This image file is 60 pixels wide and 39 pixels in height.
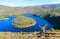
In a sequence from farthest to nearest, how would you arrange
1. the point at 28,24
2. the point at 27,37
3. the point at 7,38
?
the point at 28,24, the point at 27,37, the point at 7,38

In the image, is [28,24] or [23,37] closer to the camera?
[23,37]

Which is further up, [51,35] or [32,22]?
[51,35]

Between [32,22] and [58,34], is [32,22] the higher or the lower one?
the lower one

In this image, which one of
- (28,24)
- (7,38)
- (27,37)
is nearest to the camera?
(7,38)

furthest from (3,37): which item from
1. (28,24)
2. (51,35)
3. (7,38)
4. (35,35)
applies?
(28,24)

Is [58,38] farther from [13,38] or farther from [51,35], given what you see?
[13,38]

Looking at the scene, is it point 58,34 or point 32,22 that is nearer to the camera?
point 58,34

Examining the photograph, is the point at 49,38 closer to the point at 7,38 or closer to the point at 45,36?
the point at 45,36

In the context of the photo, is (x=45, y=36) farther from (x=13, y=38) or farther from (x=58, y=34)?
(x=13, y=38)

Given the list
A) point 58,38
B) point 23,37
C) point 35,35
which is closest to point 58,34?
point 58,38
